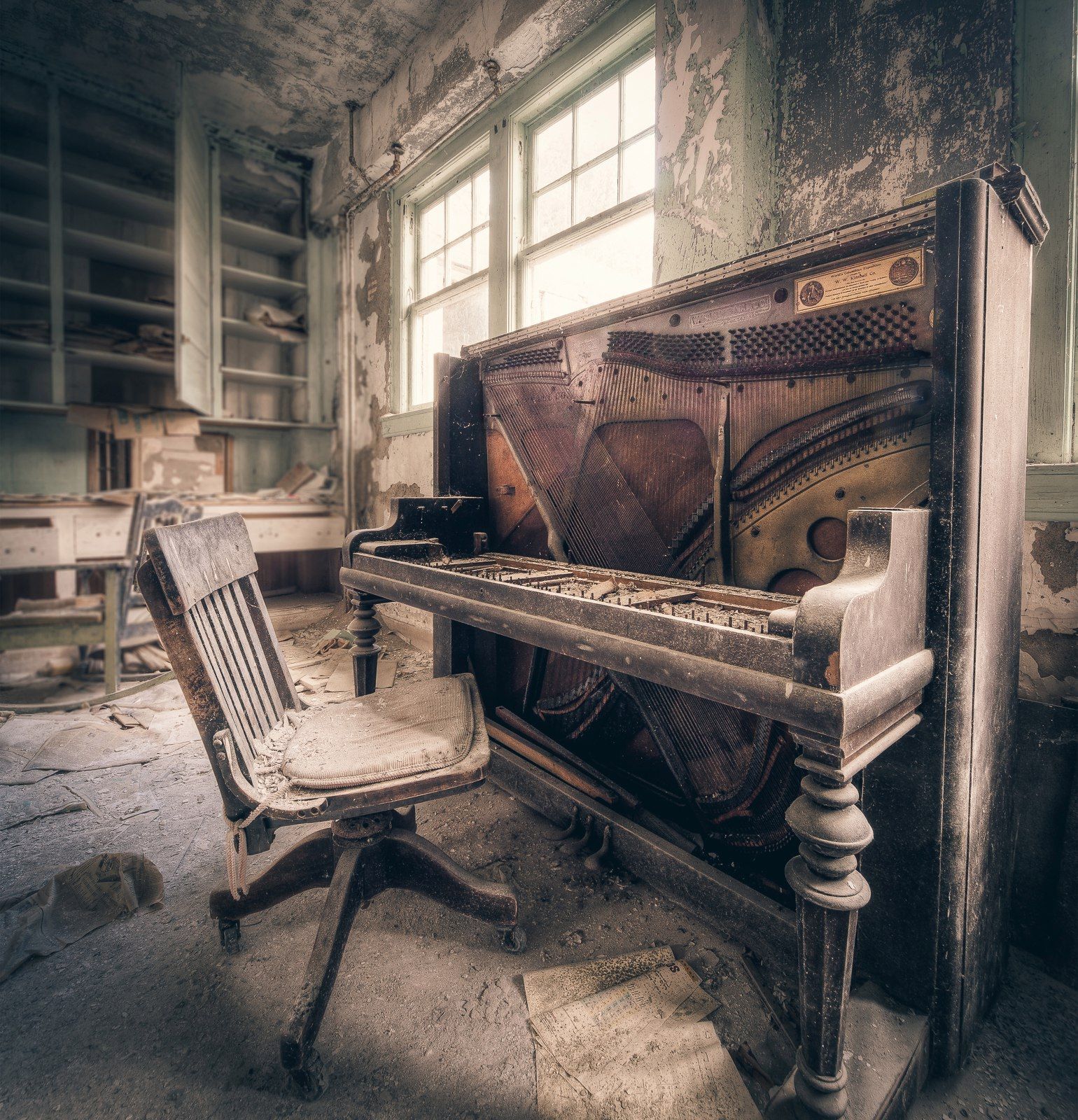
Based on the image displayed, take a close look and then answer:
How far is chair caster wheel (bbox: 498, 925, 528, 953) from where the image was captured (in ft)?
5.13

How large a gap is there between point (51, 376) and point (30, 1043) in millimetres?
4718

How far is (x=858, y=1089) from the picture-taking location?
1.06 meters

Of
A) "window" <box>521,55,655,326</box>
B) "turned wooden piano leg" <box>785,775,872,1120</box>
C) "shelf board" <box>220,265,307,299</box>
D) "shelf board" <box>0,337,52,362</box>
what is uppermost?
"shelf board" <box>220,265,307,299</box>

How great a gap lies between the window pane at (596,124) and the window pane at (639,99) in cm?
7

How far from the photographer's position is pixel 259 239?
17.7 ft

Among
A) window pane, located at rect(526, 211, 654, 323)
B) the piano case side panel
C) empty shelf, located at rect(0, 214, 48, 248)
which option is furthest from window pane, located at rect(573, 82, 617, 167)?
empty shelf, located at rect(0, 214, 48, 248)

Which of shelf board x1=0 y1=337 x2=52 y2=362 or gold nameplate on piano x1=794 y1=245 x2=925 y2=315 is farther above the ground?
shelf board x1=0 y1=337 x2=52 y2=362

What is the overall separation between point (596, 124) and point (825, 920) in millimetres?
3593

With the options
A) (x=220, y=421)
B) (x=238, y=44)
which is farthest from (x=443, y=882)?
(x=238, y=44)

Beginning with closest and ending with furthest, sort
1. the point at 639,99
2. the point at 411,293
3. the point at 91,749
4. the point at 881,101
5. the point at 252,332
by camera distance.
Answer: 1. the point at 881,101
2. the point at 91,749
3. the point at 639,99
4. the point at 411,293
5. the point at 252,332

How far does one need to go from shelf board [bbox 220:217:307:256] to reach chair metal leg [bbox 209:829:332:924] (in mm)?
5406

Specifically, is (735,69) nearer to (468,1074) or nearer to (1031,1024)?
(1031,1024)

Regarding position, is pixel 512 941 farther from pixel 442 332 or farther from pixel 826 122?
pixel 442 332

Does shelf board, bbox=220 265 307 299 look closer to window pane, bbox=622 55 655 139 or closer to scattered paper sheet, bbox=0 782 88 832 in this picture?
window pane, bbox=622 55 655 139
